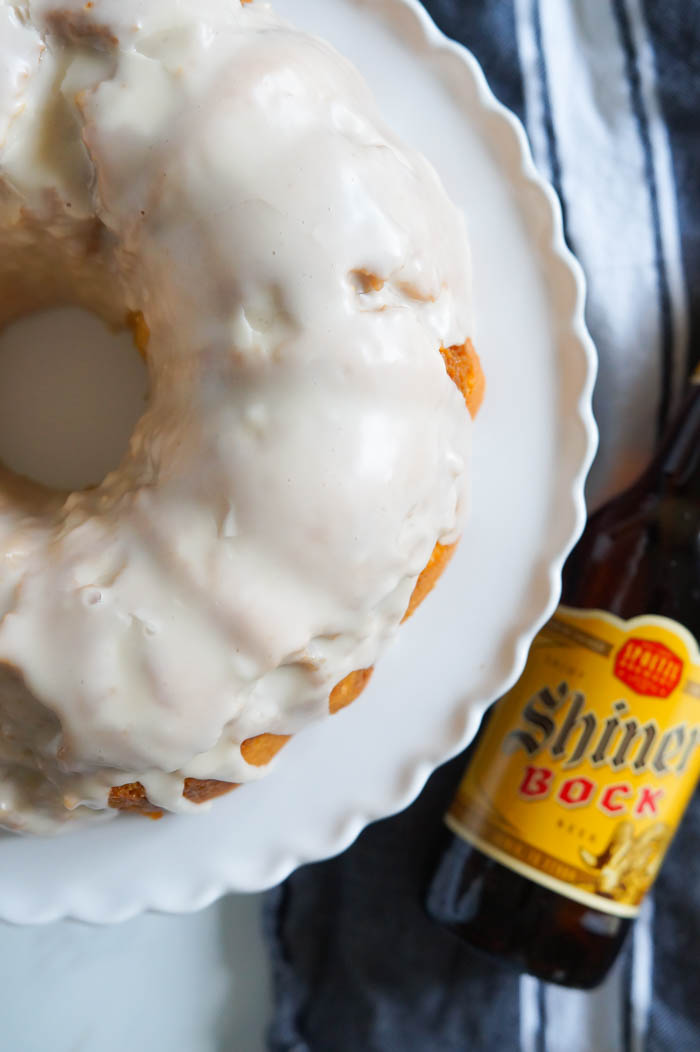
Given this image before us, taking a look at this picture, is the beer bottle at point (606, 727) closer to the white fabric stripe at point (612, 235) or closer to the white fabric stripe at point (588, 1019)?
the white fabric stripe at point (612, 235)

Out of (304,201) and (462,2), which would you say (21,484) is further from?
(462,2)

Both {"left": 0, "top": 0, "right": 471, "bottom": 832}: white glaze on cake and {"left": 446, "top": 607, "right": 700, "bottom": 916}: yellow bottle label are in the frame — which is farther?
{"left": 446, "top": 607, "right": 700, "bottom": 916}: yellow bottle label

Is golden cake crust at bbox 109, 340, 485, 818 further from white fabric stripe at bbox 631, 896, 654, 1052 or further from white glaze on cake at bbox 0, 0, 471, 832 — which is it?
white fabric stripe at bbox 631, 896, 654, 1052

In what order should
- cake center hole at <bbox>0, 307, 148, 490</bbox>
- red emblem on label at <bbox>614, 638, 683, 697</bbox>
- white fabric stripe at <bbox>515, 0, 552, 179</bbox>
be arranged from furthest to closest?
white fabric stripe at <bbox>515, 0, 552, 179</bbox>
red emblem on label at <bbox>614, 638, 683, 697</bbox>
cake center hole at <bbox>0, 307, 148, 490</bbox>

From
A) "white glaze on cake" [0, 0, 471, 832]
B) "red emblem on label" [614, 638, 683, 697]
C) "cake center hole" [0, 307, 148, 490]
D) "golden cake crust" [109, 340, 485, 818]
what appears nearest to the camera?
"white glaze on cake" [0, 0, 471, 832]

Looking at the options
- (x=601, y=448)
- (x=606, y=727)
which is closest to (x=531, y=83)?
(x=601, y=448)

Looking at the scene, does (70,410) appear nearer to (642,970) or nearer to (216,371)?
(216,371)

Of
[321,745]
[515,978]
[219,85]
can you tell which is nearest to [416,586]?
[321,745]

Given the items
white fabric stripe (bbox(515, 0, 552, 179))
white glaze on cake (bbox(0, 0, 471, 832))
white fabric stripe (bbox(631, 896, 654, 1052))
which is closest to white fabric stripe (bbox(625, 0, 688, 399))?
white fabric stripe (bbox(515, 0, 552, 179))
